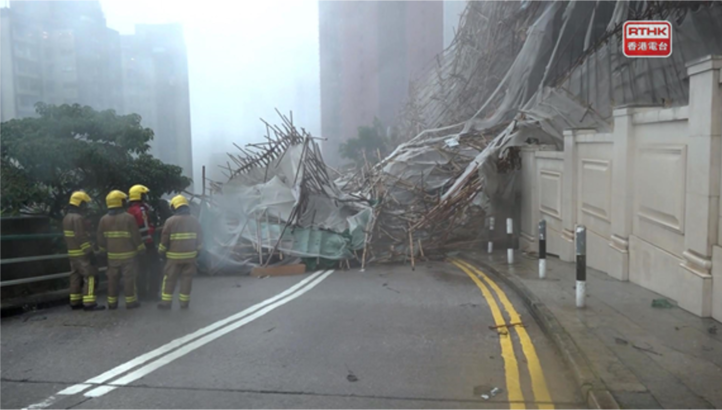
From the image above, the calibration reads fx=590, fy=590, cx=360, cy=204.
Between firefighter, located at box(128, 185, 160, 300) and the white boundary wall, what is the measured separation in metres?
5.80

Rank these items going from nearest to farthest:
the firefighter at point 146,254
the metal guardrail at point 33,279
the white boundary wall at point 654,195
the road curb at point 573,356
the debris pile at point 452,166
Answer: the road curb at point 573,356
the white boundary wall at point 654,195
the metal guardrail at point 33,279
the firefighter at point 146,254
the debris pile at point 452,166

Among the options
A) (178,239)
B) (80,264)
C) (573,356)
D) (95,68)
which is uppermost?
(95,68)

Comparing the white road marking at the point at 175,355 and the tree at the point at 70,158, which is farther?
the tree at the point at 70,158

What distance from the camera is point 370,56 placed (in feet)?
114

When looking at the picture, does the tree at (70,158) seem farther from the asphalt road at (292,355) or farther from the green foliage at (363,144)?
the green foliage at (363,144)

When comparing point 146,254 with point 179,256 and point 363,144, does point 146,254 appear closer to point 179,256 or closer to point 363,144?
point 179,256

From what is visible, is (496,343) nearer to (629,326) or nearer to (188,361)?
→ (629,326)

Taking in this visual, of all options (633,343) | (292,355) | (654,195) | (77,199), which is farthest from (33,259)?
(654,195)

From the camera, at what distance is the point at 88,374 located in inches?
177

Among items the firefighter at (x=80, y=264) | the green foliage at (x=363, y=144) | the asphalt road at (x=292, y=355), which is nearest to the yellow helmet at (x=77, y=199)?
the firefighter at (x=80, y=264)

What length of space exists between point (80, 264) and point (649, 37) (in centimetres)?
889

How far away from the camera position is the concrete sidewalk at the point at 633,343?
3645mm

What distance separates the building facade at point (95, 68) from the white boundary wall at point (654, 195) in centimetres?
615

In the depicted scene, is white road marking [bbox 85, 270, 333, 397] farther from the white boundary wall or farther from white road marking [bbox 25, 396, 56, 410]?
the white boundary wall
